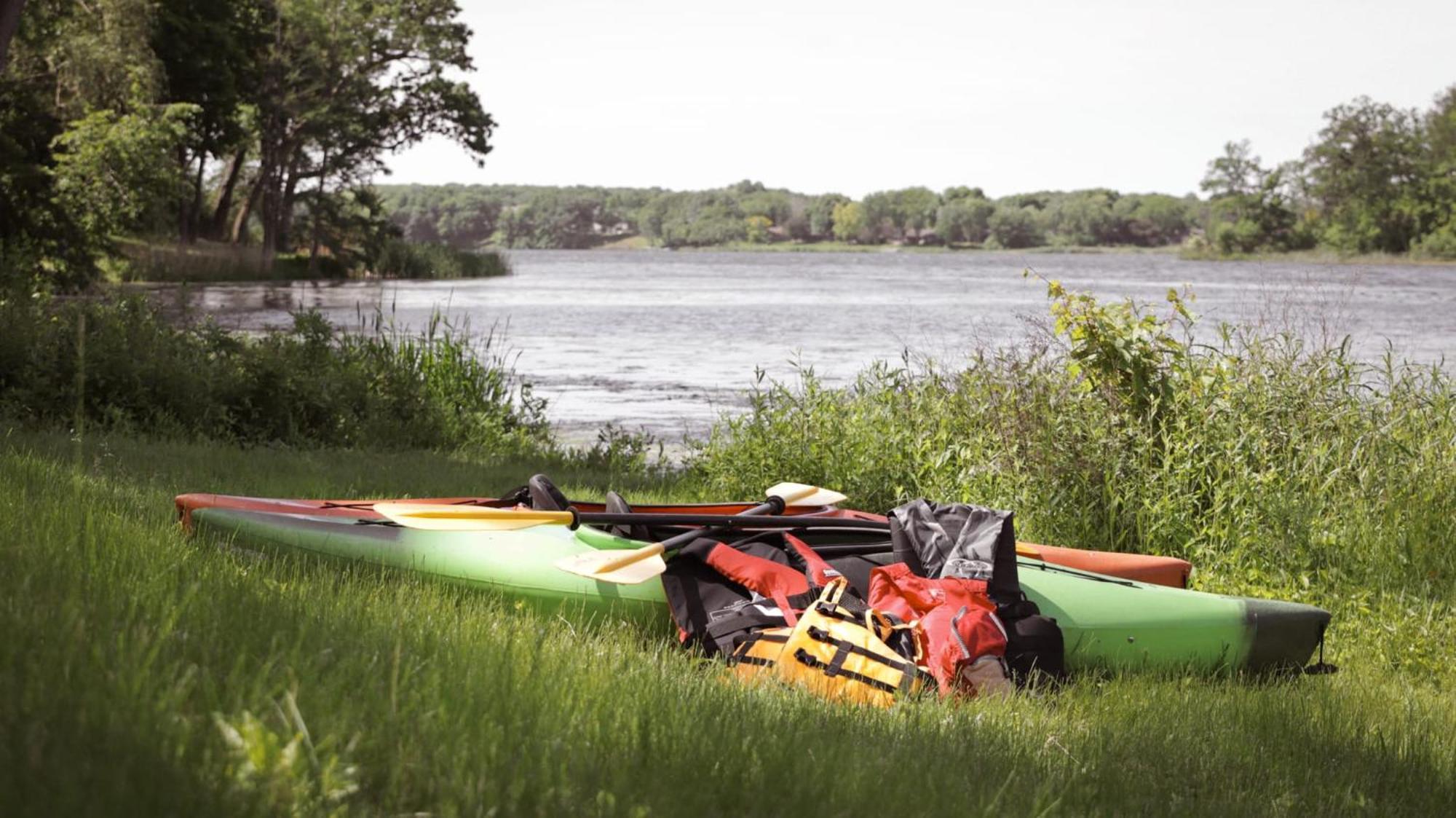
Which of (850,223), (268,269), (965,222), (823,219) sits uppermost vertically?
(823,219)

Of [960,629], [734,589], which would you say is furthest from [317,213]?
[960,629]

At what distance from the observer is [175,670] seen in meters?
2.21

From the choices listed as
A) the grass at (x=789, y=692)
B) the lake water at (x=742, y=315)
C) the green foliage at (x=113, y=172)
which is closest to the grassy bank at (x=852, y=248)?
the lake water at (x=742, y=315)

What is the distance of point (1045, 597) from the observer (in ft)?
15.6

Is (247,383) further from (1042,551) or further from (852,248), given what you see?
(852,248)

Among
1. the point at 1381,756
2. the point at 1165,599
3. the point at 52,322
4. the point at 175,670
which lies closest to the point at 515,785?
the point at 175,670

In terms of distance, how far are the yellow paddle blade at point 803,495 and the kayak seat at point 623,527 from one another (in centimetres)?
62

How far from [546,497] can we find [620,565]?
851 millimetres

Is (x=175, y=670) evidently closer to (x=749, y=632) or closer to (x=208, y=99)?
(x=749, y=632)

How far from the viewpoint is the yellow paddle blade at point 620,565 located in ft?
14.9

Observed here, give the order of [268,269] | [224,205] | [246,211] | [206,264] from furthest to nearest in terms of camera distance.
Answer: [224,205] < [246,211] < [268,269] < [206,264]

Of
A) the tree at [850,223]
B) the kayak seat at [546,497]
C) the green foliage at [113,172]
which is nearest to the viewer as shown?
the kayak seat at [546,497]

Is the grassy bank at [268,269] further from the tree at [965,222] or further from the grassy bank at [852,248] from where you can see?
the tree at [965,222]

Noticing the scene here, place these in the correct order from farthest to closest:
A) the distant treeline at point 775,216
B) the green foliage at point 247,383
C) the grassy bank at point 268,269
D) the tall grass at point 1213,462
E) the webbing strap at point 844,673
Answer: the distant treeline at point 775,216, the grassy bank at point 268,269, the green foliage at point 247,383, the tall grass at point 1213,462, the webbing strap at point 844,673
